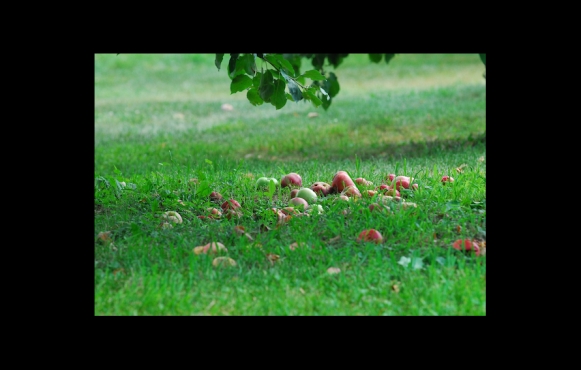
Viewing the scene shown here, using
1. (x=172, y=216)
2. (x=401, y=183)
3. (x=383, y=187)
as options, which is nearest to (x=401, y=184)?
(x=401, y=183)

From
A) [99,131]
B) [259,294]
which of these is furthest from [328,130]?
[259,294]

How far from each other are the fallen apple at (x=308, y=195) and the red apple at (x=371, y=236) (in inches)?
27.2

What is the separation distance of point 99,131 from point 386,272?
7.05 metres

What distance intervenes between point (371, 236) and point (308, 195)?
0.77 meters

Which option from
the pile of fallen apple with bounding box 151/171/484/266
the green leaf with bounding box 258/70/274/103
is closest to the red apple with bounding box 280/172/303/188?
the pile of fallen apple with bounding box 151/171/484/266

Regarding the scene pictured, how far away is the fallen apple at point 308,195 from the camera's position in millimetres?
4262

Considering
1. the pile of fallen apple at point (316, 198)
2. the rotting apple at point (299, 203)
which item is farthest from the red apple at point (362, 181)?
the rotting apple at point (299, 203)

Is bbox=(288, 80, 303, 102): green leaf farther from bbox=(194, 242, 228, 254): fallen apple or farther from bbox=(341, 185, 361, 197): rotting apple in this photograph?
bbox=(194, 242, 228, 254): fallen apple

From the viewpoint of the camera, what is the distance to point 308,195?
168 inches

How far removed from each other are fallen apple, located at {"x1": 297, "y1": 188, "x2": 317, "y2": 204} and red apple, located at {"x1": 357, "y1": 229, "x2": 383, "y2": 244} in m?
0.69

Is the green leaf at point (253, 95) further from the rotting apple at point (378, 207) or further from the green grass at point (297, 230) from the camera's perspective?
the rotting apple at point (378, 207)

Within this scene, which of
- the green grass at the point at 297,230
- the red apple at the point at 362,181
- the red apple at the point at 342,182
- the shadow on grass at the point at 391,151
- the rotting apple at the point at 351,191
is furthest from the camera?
the shadow on grass at the point at 391,151

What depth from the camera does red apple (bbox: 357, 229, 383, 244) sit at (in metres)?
3.59
